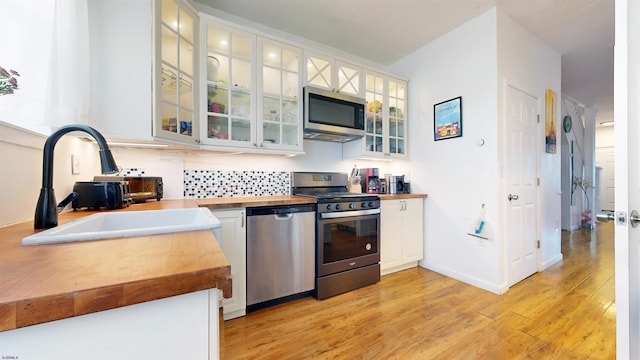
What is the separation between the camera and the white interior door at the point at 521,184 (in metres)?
2.38

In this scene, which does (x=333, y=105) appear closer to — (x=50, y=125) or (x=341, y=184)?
(x=341, y=184)

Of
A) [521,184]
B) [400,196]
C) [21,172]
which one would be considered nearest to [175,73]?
[21,172]

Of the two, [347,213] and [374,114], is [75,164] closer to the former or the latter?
[347,213]

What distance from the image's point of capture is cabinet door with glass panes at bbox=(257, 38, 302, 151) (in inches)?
87.9

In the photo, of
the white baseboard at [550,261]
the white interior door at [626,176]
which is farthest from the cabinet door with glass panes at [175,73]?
the white baseboard at [550,261]

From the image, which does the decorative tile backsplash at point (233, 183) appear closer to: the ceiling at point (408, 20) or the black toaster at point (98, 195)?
the black toaster at point (98, 195)

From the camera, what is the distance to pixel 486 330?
5.57ft

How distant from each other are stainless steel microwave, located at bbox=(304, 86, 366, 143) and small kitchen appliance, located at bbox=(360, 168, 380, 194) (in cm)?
48

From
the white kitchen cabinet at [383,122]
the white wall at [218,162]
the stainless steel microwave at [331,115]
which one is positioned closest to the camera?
the white wall at [218,162]

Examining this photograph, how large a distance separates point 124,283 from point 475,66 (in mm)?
3052

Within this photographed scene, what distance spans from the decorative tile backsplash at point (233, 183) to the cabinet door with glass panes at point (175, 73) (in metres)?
0.44

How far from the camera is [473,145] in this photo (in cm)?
245

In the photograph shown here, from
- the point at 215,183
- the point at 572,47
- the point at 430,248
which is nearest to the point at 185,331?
the point at 215,183

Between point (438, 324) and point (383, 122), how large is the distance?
2.13 meters
